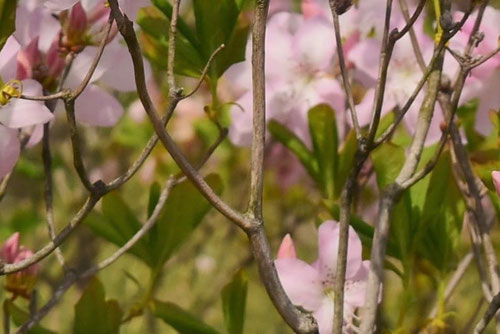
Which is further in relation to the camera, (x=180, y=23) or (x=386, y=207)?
(x=180, y=23)

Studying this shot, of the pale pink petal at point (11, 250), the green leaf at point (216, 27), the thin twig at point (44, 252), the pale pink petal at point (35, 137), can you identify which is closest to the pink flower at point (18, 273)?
the pale pink petal at point (11, 250)

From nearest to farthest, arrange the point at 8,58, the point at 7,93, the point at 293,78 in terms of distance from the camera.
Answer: the point at 7,93 < the point at 8,58 < the point at 293,78

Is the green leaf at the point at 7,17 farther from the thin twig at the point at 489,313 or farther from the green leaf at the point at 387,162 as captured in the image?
the thin twig at the point at 489,313

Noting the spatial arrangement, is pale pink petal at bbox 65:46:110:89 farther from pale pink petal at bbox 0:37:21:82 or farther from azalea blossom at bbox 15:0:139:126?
pale pink petal at bbox 0:37:21:82

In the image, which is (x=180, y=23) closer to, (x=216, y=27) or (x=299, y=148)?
(x=216, y=27)

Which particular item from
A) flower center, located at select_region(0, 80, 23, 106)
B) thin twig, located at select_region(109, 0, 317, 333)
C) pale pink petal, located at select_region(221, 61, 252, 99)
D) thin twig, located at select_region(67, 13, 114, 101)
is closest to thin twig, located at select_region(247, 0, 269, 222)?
thin twig, located at select_region(109, 0, 317, 333)

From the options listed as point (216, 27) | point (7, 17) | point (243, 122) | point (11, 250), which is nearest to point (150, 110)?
point (7, 17)

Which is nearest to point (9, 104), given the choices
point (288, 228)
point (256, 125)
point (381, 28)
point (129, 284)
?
point (256, 125)
